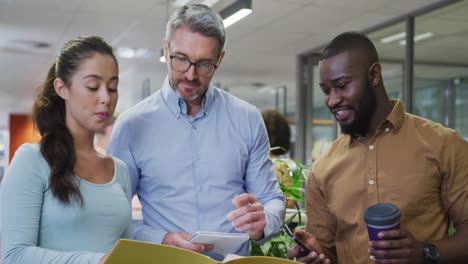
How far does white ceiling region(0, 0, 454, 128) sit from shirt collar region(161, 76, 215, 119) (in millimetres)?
2059

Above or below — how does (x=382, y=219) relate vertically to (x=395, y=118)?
below

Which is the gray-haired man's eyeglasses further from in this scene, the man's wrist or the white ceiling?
the white ceiling

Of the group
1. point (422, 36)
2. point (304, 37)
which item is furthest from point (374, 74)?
point (304, 37)

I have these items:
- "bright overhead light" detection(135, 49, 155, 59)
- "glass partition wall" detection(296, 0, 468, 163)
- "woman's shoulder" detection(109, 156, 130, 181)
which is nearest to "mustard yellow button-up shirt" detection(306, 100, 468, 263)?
"woman's shoulder" detection(109, 156, 130, 181)

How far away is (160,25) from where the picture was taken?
17.7 feet

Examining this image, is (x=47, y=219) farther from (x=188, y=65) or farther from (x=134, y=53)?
(x=134, y=53)

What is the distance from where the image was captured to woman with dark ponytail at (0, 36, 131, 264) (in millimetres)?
1151

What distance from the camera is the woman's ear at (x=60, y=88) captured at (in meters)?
1.34

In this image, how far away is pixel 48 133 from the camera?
1.30 meters

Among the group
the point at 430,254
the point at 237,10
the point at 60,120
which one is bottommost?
the point at 430,254

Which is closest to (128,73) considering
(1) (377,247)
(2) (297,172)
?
(2) (297,172)

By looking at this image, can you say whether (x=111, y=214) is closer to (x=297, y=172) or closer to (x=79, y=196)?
(x=79, y=196)

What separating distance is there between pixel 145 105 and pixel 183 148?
0.64 feet

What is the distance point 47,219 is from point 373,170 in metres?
0.92
